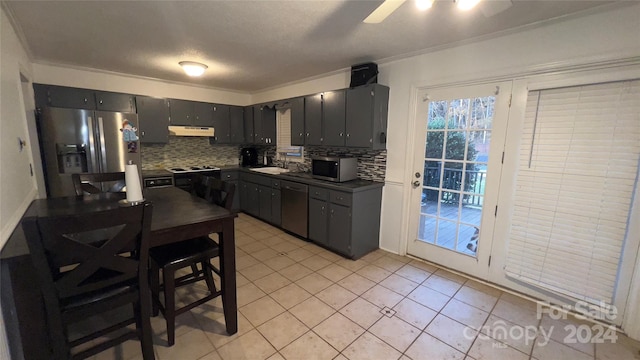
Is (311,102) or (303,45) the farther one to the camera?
(311,102)

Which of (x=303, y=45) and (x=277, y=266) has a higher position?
(x=303, y=45)

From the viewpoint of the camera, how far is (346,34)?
2.35m

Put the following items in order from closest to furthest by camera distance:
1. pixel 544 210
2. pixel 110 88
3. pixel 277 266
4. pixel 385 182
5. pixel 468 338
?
pixel 468 338
pixel 544 210
pixel 277 266
pixel 385 182
pixel 110 88

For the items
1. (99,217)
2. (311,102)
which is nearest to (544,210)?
(311,102)

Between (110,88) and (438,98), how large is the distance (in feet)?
15.0

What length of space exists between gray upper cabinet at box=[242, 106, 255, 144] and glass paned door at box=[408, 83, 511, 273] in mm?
3226

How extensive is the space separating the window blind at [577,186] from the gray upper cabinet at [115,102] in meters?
5.03

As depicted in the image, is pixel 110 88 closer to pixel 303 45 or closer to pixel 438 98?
pixel 303 45

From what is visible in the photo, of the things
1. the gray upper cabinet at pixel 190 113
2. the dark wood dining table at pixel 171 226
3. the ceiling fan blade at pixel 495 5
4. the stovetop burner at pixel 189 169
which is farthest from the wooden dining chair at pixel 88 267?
the gray upper cabinet at pixel 190 113

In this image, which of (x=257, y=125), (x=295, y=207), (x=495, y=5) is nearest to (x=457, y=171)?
(x=495, y=5)

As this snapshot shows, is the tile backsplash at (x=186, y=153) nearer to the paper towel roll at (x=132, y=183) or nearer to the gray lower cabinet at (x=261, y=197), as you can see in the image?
the gray lower cabinet at (x=261, y=197)

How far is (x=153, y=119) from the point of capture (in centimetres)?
410

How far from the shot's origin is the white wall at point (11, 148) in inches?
58.8

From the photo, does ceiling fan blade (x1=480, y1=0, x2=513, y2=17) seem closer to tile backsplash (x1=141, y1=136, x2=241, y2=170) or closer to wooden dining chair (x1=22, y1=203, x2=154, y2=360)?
wooden dining chair (x1=22, y1=203, x2=154, y2=360)
